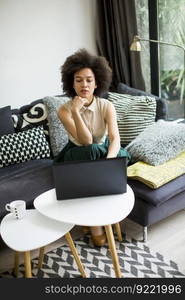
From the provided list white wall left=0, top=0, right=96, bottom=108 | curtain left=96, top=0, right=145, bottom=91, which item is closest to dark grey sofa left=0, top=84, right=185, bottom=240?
white wall left=0, top=0, right=96, bottom=108

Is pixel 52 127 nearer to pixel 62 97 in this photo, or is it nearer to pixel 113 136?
pixel 62 97

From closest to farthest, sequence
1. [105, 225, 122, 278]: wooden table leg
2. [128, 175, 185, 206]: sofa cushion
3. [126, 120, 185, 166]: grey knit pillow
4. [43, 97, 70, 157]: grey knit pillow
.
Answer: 1. [105, 225, 122, 278]: wooden table leg
2. [128, 175, 185, 206]: sofa cushion
3. [126, 120, 185, 166]: grey knit pillow
4. [43, 97, 70, 157]: grey knit pillow

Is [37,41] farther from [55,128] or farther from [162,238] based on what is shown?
[162,238]

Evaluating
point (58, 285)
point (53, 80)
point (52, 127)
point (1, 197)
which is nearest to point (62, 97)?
point (52, 127)

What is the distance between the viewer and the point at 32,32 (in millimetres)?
2754

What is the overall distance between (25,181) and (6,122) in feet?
1.72

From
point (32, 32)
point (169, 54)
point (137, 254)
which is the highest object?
point (32, 32)

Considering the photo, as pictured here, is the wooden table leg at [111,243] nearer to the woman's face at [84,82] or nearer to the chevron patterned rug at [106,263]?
the chevron patterned rug at [106,263]

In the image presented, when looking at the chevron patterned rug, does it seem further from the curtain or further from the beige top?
the curtain

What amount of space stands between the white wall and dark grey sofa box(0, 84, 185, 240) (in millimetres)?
846

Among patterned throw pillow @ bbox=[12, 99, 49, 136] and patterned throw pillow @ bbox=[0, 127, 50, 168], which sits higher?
patterned throw pillow @ bbox=[12, 99, 49, 136]

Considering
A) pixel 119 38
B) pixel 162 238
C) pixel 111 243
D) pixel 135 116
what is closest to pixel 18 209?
pixel 111 243

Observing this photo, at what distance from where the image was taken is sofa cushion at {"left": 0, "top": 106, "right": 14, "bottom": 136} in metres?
2.37

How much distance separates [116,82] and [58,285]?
2190mm
